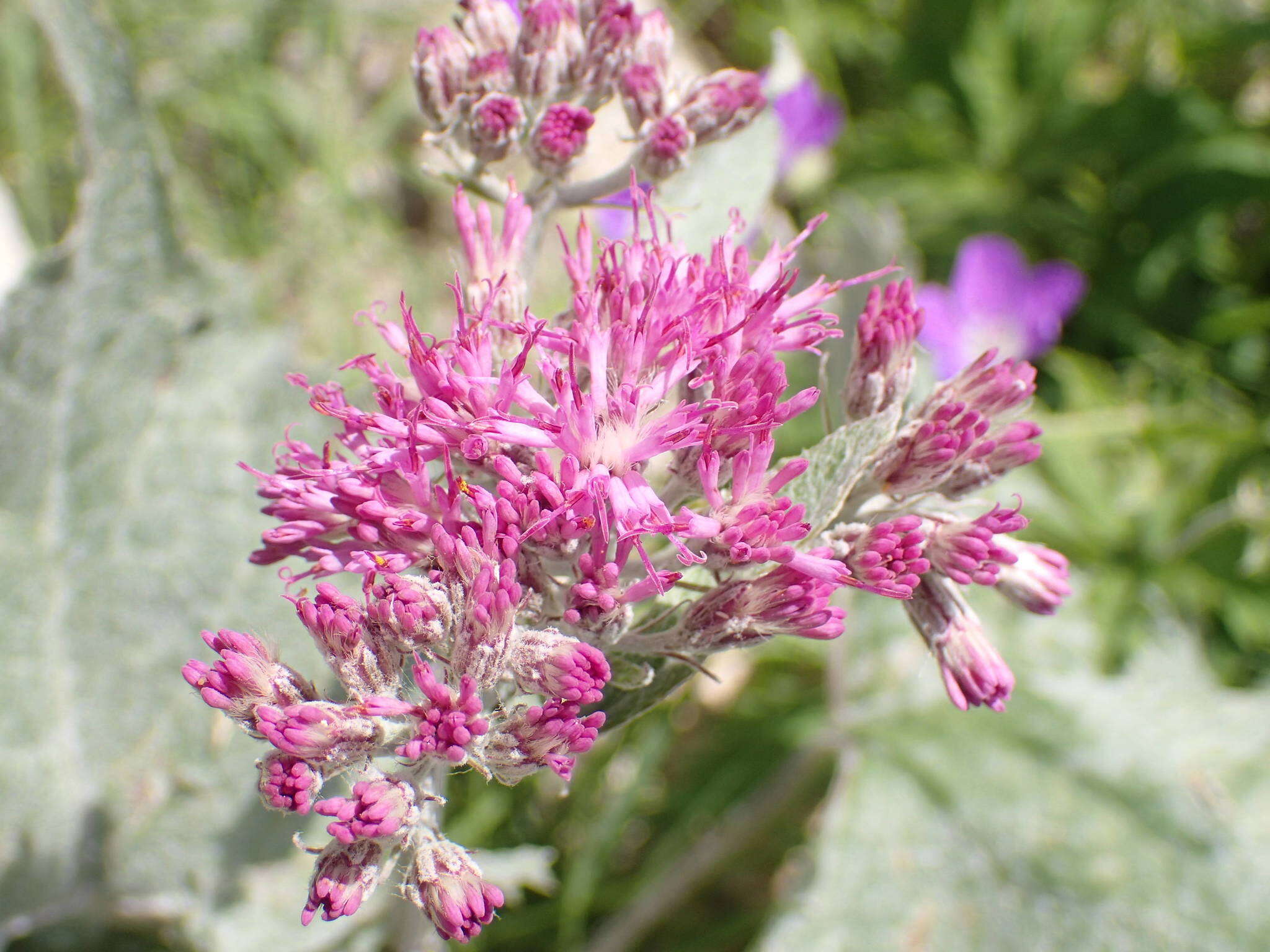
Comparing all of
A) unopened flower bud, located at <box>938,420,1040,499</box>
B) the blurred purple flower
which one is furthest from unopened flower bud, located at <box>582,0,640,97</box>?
the blurred purple flower

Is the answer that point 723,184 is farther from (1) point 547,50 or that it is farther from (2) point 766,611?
(2) point 766,611

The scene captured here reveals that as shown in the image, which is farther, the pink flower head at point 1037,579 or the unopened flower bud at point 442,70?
the unopened flower bud at point 442,70

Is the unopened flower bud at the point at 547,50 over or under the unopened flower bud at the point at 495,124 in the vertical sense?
over

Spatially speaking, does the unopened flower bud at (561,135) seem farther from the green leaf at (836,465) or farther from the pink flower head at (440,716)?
the pink flower head at (440,716)

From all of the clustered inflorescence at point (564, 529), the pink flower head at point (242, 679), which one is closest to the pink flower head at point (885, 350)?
the clustered inflorescence at point (564, 529)

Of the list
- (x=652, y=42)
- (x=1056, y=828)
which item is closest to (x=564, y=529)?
(x=652, y=42)

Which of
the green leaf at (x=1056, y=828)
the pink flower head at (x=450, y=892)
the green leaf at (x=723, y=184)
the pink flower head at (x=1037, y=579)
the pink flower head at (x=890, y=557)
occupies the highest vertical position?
the green leaf at (x=723, y=184)

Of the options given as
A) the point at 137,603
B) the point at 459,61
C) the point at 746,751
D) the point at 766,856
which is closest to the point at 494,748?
the point at 459,61
